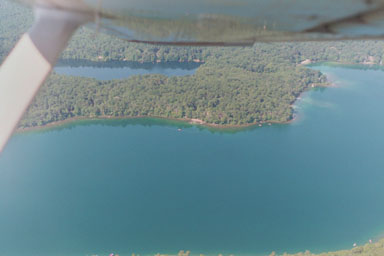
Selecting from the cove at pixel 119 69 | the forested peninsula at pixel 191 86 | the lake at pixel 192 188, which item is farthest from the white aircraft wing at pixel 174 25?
the cove at pixel 119 69

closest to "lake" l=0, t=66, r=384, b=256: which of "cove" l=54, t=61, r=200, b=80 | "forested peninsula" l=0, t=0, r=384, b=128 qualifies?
"forested peninsula" l=0, t=0, r=384, b=128

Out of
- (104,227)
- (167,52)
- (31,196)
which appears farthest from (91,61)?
(104,227)

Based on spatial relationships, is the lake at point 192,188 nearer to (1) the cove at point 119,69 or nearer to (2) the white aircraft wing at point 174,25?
(1) the cove at point 119,69

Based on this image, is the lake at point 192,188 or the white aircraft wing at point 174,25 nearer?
the white aircraft wing at point 174,25

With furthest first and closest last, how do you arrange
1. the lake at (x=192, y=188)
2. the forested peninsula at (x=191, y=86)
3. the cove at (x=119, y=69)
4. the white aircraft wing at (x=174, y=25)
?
the cove at (x=119, y=69) < the forested peninsula at (x=191, y=86) < the lake at (x=192, y=188) < the white aircraft wing at (x=174, y=25)

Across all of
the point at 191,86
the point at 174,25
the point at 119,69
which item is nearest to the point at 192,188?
the point at 191,86

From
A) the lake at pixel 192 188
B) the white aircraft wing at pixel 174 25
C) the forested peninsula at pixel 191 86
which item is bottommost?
the white aircraft wing at pixel 174 25

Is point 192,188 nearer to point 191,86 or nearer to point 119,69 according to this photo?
point 191,86

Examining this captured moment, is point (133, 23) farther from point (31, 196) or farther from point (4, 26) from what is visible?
point (4, 26)
